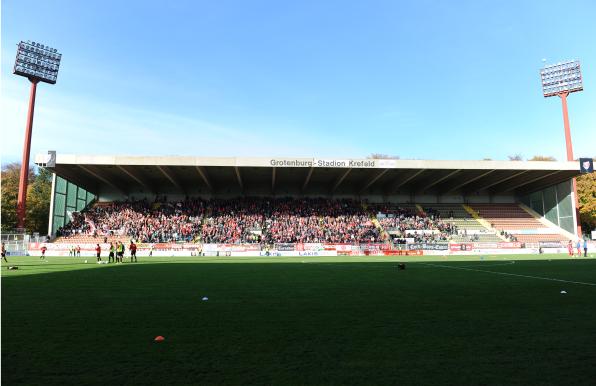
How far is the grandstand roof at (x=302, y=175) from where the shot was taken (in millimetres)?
40156

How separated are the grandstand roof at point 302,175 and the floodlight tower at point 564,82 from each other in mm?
9628

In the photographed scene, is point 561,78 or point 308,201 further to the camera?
point 561,78

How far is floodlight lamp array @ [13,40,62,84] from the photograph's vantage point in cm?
4431

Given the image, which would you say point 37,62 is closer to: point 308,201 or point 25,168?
point 25,168

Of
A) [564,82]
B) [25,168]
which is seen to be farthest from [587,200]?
[25,168]

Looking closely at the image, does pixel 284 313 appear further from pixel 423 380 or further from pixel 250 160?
pixel 250 160

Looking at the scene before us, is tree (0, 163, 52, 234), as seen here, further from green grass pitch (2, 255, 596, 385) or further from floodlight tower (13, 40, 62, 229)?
green grass pitch (2, 255, 596, 385)

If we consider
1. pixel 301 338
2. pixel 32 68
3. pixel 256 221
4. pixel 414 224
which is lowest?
pixel 301 338

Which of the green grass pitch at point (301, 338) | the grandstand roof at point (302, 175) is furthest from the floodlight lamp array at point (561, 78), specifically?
the green grass pitch at point (301, 338)

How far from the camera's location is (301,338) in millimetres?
5000

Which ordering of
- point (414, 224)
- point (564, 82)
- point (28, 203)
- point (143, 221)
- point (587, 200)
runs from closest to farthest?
1. point (143, 221)
2. point (414, 224)
3. point (564, 82)
4. point (587, 200)
5. point (28, 203)

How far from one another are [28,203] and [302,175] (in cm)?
4361

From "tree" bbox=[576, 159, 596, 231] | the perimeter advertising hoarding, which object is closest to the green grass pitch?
the perimeter advertising hoarding

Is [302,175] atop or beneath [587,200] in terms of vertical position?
atop
